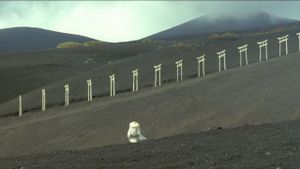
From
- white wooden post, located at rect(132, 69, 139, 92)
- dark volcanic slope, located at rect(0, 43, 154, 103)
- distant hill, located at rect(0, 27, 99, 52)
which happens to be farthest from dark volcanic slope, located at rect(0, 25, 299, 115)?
distant hill, located at rect(0, 27, 99, 52)

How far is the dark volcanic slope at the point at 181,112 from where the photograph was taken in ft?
80.9

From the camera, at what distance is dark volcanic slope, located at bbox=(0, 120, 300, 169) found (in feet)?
43.9

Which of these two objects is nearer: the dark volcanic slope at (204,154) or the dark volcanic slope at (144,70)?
the dark volcanic slope at (204,154)

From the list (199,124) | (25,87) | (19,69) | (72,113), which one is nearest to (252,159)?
(199,124)

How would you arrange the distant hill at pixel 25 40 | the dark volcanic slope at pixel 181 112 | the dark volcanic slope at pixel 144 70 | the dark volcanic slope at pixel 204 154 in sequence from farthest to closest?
the distant hill at pixel 25 40 < the dark volcanic slope at pixel 144 70 < the dark volcanic slope at pixel 181 112 < the dark volcanic slope at pixel 204 154

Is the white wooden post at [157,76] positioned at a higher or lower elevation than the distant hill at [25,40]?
lower

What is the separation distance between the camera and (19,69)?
74.7 metres

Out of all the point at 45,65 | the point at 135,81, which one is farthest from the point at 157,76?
the point at 45,65

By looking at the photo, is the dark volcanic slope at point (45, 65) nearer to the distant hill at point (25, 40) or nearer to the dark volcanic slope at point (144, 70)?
the dark volcanic slope at point (144, 70)

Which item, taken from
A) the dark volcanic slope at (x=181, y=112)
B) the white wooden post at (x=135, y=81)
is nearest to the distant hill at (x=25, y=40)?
the white wooden post at (x=135, y=81)

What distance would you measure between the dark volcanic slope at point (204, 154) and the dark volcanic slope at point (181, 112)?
4943 millimetres

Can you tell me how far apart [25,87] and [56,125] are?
33.6 metres

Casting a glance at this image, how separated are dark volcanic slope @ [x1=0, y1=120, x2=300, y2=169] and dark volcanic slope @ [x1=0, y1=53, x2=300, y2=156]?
4.94 meters

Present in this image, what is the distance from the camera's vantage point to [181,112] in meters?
28.1
